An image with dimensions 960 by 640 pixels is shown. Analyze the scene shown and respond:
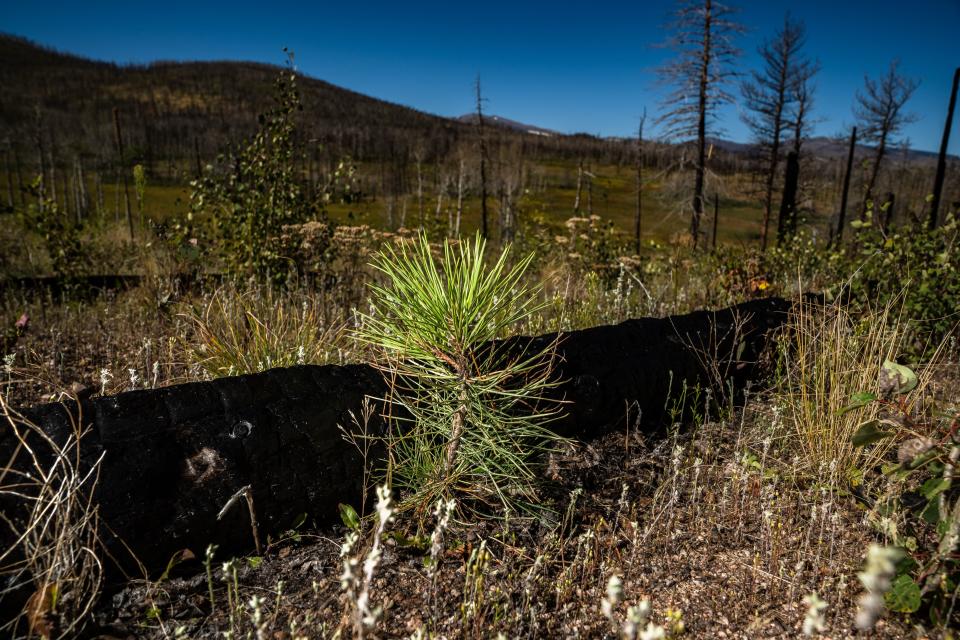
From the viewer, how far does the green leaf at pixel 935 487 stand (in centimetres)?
156

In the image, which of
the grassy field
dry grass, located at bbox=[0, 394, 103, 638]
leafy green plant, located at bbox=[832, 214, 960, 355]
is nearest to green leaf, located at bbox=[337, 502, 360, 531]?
dry grass, located at bbox=[0, 394, 103, 638]

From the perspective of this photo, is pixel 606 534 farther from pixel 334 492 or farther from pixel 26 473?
pixel 26 473

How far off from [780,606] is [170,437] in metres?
2.18

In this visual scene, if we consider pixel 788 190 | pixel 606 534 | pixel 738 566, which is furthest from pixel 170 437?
pixel 788 190

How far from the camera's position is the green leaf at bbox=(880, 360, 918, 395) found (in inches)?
69.3

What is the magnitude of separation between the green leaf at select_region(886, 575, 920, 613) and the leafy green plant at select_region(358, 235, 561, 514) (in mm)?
1148

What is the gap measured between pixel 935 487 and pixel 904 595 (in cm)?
34

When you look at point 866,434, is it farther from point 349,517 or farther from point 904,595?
point 349,517

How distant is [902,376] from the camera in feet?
6.00

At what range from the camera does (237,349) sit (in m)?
2.92

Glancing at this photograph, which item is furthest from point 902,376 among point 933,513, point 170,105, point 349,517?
point 170,105

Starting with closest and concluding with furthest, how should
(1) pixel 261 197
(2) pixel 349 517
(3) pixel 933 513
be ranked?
1. (3) pixel 933 513
2. (2) pixel 349 517
3. (1) pixel 261 197

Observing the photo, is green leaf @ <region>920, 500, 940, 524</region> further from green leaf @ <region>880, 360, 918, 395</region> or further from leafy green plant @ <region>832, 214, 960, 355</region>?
leafy green plant @ <region>832, 214, 960, 355</region>

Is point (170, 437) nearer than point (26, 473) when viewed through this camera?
No
